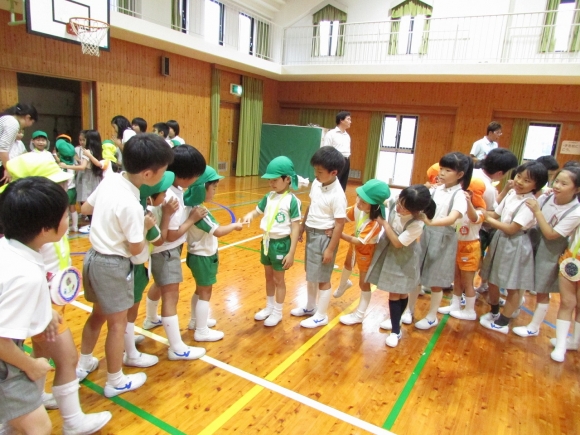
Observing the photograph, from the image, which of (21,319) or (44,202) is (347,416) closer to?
(21,319)

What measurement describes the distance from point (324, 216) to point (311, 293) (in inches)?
27.5

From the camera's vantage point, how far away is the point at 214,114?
10.4m

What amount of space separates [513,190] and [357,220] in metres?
1.23

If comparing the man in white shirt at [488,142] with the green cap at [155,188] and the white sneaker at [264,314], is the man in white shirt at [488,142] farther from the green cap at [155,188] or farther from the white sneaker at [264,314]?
the green cap at [155,188]

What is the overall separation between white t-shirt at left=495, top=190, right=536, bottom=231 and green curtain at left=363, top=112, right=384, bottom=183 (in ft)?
28.8

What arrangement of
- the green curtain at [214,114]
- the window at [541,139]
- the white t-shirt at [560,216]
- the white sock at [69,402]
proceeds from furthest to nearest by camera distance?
the green curtain at [214,114] < the window at [541,139] < the white t-shirt at [560,216] < the white sock at [69,402]

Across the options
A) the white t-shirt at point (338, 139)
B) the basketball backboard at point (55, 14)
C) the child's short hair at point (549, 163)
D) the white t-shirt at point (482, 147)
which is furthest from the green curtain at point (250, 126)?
the child's short hair at point (549, 163)

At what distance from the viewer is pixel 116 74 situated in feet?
25.9

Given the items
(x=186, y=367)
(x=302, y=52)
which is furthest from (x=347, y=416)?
(x=302, y=52)

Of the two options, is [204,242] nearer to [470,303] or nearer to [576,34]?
[470,303]

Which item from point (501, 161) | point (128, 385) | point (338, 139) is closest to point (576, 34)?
point (338, 139)

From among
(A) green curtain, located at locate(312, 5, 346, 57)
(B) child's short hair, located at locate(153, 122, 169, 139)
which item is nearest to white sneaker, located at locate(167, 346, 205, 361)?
(B) child's short hair, located at locate(153, 122, 169, 139)

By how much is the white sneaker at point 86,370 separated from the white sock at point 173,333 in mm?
412

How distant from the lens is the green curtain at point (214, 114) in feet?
33.2
